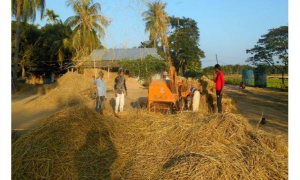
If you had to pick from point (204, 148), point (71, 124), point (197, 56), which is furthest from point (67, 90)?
point (197, 56)

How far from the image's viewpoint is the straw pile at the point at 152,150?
3670 millimetres

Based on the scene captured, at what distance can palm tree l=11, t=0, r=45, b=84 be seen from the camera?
22.4 m

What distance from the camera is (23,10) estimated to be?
22.8 meters

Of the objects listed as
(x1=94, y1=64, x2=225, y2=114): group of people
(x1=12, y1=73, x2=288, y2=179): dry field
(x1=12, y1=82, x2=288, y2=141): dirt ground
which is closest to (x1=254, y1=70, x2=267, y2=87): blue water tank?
(x1=12, y1=82, x2=288, y2=141): dirt ground

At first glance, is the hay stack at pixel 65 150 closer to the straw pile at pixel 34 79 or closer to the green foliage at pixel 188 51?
the green foliage at pixel 188 51

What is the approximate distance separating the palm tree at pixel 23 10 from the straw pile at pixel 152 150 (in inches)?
786

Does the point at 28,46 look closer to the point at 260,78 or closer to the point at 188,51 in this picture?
the point at 188,51

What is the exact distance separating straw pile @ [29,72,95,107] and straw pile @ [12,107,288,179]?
7.13 metres

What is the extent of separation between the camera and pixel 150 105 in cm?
823

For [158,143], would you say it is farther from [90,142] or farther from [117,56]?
[117,56]

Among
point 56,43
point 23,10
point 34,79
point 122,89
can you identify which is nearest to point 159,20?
point 122,89

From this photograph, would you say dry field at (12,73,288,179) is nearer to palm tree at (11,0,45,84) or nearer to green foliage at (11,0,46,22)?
palm tree at (11,0,45,84)

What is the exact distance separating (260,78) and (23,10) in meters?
22.9

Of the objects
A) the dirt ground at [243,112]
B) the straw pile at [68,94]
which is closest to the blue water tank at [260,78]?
the dirt ground at [243,112]
